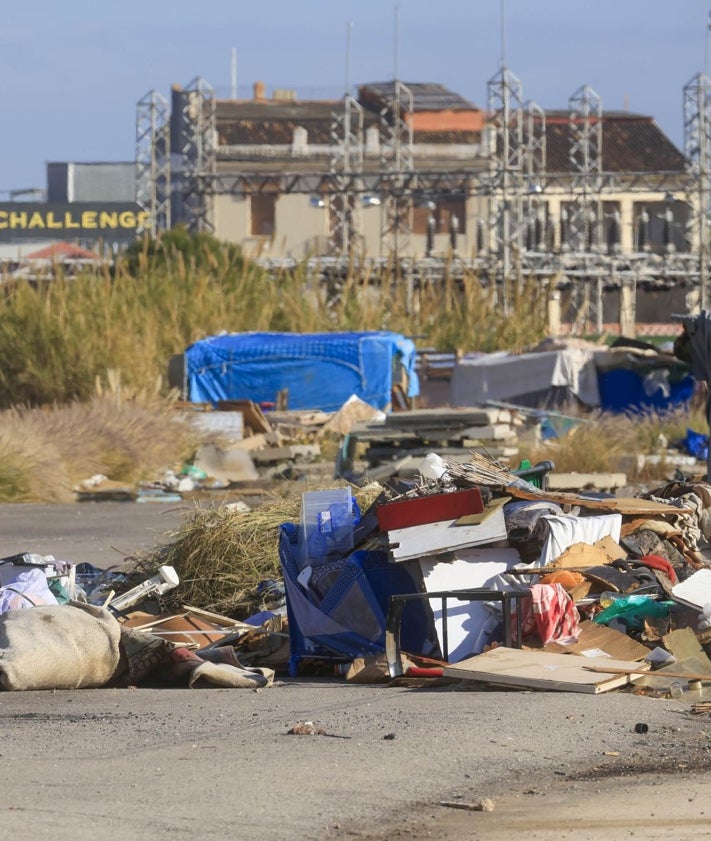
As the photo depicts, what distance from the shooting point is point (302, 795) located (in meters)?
5.81

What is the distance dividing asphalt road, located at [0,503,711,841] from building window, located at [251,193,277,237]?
68.9 metres

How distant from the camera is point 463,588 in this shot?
919 centimetres

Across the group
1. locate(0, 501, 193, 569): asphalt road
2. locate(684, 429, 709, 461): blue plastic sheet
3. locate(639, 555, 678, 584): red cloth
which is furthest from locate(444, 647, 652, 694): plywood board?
locate(684, 429, 709, 461): blue plastic sheet

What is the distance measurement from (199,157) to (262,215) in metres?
18.4

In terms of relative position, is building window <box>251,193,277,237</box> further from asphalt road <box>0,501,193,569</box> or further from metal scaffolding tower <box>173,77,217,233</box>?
asphalt road <box>0,501,193,569</box>

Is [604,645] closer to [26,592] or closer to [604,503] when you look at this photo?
[604,503]

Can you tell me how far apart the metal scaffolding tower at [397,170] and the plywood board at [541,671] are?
4097 centimetres

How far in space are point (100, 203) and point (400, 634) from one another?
269 feet

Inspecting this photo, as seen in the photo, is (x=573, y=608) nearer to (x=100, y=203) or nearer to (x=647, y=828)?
(x=647, y=828)

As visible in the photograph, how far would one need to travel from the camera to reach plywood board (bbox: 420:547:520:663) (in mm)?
9023

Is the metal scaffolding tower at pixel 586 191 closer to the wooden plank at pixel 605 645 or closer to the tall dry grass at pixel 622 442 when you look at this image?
the tall dry grass at pixel 622 442

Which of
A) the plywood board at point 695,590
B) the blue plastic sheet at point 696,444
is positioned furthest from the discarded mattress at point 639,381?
the plywood board at point 695,590

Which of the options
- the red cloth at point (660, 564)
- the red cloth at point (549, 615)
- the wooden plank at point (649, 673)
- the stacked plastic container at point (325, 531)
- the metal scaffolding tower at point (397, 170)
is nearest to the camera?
the wooden plank at point (649, 673)

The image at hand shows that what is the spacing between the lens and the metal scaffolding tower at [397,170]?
175 ft
